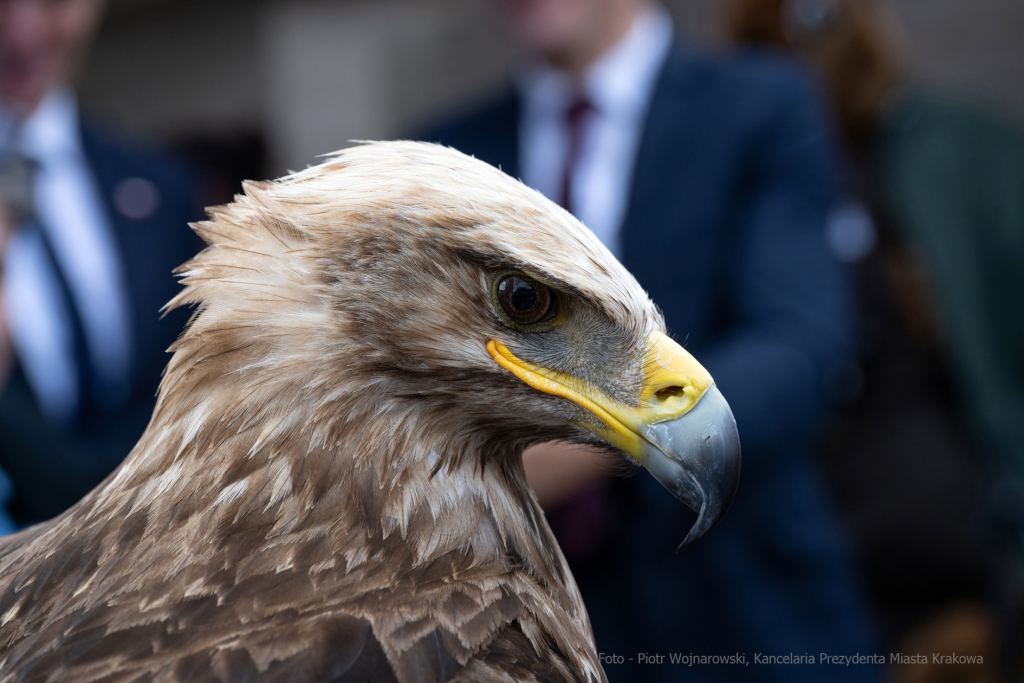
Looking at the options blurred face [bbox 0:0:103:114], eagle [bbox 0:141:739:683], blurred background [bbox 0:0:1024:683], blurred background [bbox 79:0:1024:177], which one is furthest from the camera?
blurred background [bbox 79:0:1024:177]

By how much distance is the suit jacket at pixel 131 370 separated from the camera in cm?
191

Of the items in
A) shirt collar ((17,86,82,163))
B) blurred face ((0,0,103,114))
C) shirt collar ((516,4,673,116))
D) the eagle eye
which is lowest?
the eagle eye

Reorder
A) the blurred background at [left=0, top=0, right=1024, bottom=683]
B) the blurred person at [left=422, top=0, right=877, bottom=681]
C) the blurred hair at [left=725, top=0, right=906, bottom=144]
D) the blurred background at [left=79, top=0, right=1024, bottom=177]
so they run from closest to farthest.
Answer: the blurred person at [left=422, top=0, right=877, bottom=681], the blurred background at [left=0, top=0, right=1024, bottom=683], the blurred hair at [left=725, top=0, right=906, bottom=144], the blurred background at [left=79, top=0, right=1024, bottom=177]

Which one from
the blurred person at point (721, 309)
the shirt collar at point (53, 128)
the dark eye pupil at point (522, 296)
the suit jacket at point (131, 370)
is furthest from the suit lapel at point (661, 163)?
the shirt collar at point (53, 128)

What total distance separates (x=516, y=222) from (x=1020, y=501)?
2857 millimetres

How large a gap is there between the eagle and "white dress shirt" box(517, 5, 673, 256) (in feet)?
4.08

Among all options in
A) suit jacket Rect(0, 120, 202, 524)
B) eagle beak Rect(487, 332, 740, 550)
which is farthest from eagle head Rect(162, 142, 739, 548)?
suit jacket Rect(0, 120, 202, 524)

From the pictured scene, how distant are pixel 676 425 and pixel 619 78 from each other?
1683 millimetres

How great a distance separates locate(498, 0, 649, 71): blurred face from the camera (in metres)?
2.90

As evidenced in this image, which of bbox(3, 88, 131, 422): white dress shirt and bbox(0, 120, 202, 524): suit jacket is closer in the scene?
bbox(0, 120, 202, 524): suit jacket

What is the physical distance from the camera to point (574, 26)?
9.47 feet

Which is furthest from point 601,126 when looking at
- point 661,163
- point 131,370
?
point 131,370

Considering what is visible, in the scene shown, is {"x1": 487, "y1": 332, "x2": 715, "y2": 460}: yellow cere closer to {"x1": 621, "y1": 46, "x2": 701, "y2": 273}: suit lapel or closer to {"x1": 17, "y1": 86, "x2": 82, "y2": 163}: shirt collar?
{"x1": 621, "y1": 46, "x2": 701, "y2": 273}: suit lapel

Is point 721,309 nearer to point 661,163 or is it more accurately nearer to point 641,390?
point 661,163
